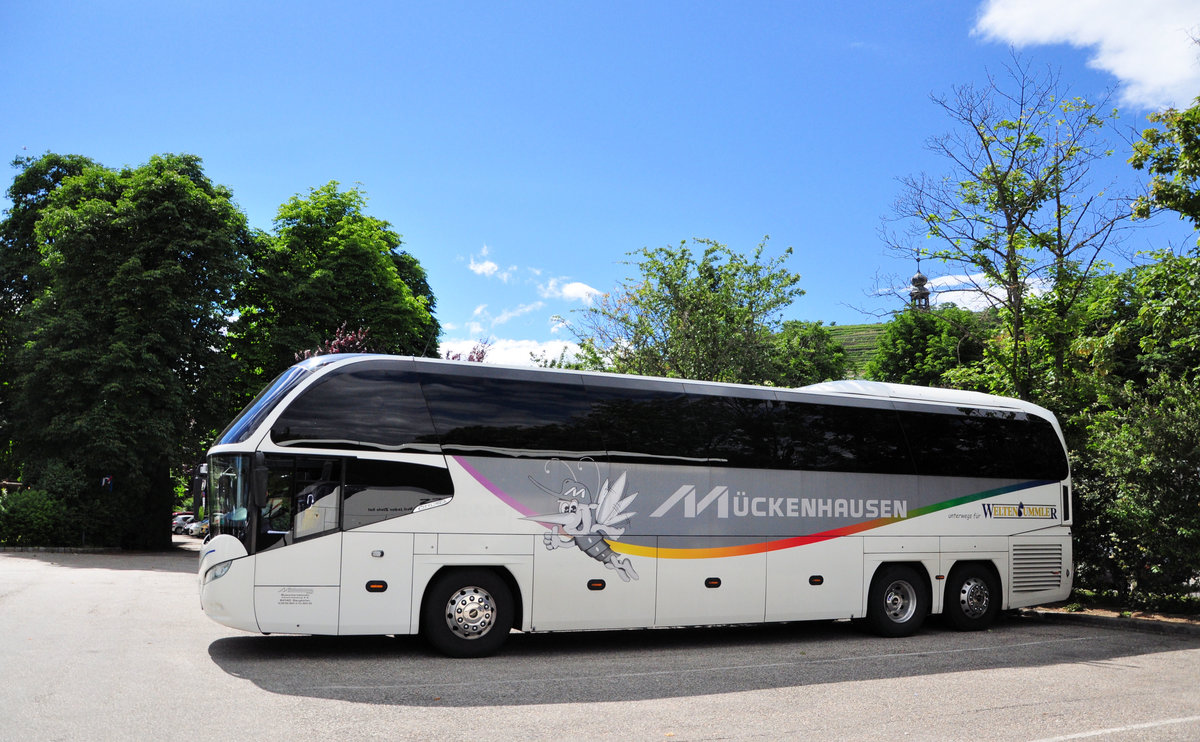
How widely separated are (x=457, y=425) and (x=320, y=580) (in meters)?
2.23

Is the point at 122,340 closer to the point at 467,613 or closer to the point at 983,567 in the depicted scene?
the point at 467,613

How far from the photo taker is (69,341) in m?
30.3

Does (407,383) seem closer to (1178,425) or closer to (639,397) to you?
(639,397)

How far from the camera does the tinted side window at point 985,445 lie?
1371 centimetres

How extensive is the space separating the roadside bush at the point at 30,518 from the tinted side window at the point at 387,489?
24.6 metres

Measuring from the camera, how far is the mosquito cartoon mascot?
35.8 feet

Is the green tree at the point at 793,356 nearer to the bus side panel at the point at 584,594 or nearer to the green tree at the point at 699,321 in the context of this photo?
the green tree at the point at 699,321

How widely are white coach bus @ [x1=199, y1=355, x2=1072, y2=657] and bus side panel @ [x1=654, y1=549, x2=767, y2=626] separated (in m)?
0.03

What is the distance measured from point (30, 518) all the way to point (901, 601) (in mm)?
27389

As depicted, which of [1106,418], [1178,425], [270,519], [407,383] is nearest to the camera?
[270,519]

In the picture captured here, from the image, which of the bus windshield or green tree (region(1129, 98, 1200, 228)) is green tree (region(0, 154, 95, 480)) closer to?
the bus windshield

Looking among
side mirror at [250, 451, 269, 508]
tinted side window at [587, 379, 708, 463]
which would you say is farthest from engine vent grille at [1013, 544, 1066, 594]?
side mirror at [250, 451, 269, 508]

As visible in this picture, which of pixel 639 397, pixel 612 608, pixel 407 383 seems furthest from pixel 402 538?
pixel 639 397

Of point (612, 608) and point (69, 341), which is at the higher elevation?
point (69, 341)
